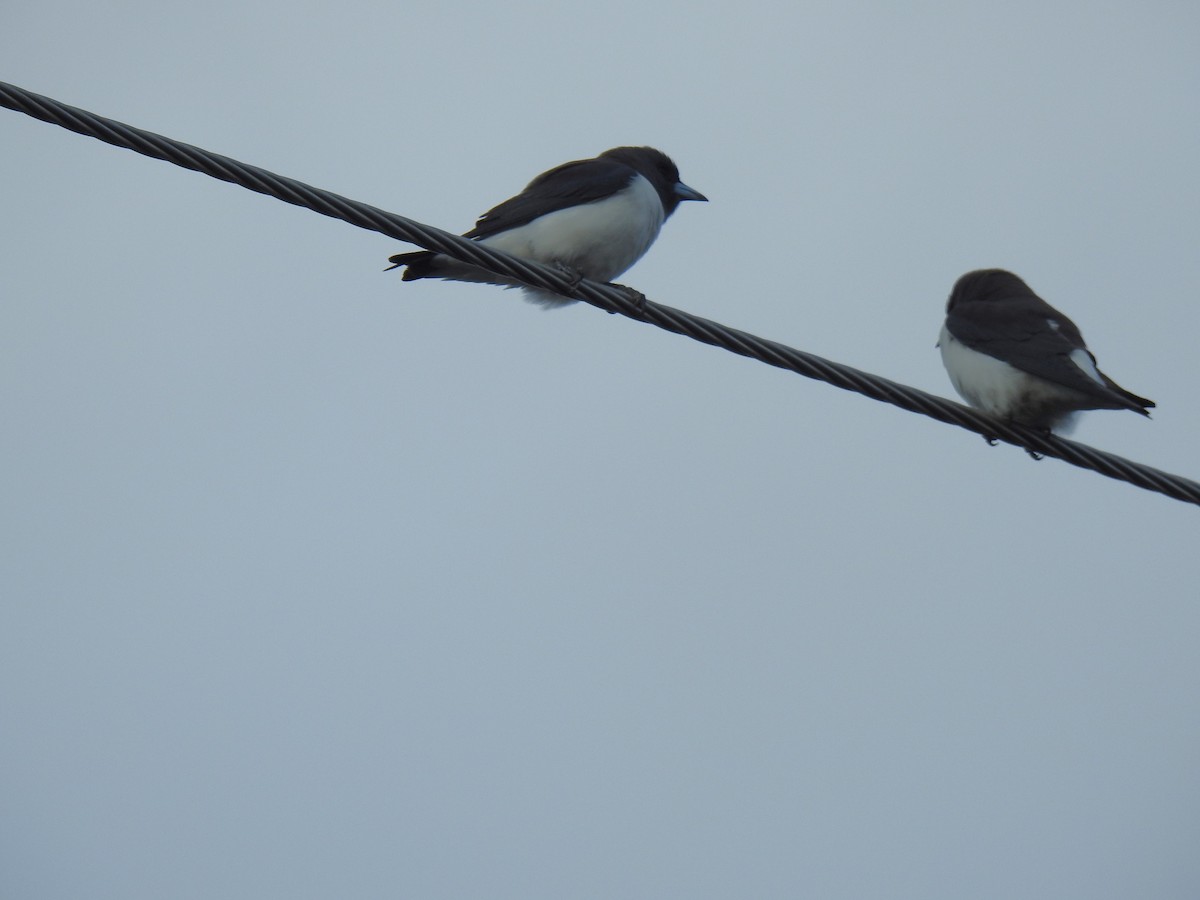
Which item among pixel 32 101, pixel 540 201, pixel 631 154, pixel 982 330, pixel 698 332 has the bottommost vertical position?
pixel 32 101

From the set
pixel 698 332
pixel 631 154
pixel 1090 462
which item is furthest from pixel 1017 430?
pixel 631 154

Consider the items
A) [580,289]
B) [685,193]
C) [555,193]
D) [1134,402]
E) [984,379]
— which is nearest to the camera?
[580,289]

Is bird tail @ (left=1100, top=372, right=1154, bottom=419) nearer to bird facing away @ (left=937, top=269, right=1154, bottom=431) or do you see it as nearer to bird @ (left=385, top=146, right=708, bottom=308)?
bird facing away @ (left=937, top=269, right=1154, bottom=431)

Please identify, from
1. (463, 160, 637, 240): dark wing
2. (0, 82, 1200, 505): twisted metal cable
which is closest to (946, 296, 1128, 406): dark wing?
(0, 82, 1200, 505): twisted metal cable

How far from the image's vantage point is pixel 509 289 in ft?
19.5

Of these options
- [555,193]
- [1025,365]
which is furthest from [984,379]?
[555,193]

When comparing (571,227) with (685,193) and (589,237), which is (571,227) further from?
(685,193)

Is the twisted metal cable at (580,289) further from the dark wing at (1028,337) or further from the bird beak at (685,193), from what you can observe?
the bird beak at (685,193)

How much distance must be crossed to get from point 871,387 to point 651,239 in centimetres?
260

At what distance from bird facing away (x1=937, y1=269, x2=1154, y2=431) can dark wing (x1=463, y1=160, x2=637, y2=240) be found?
1.78m

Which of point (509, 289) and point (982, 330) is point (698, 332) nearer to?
point (509, 289)

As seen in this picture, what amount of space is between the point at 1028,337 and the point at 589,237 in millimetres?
2001

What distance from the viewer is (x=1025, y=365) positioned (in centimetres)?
566

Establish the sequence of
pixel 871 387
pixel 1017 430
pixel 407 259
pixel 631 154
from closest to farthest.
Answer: pixel 871 387, pixel 1017 430, pixel 407 259, pixel 631 154
